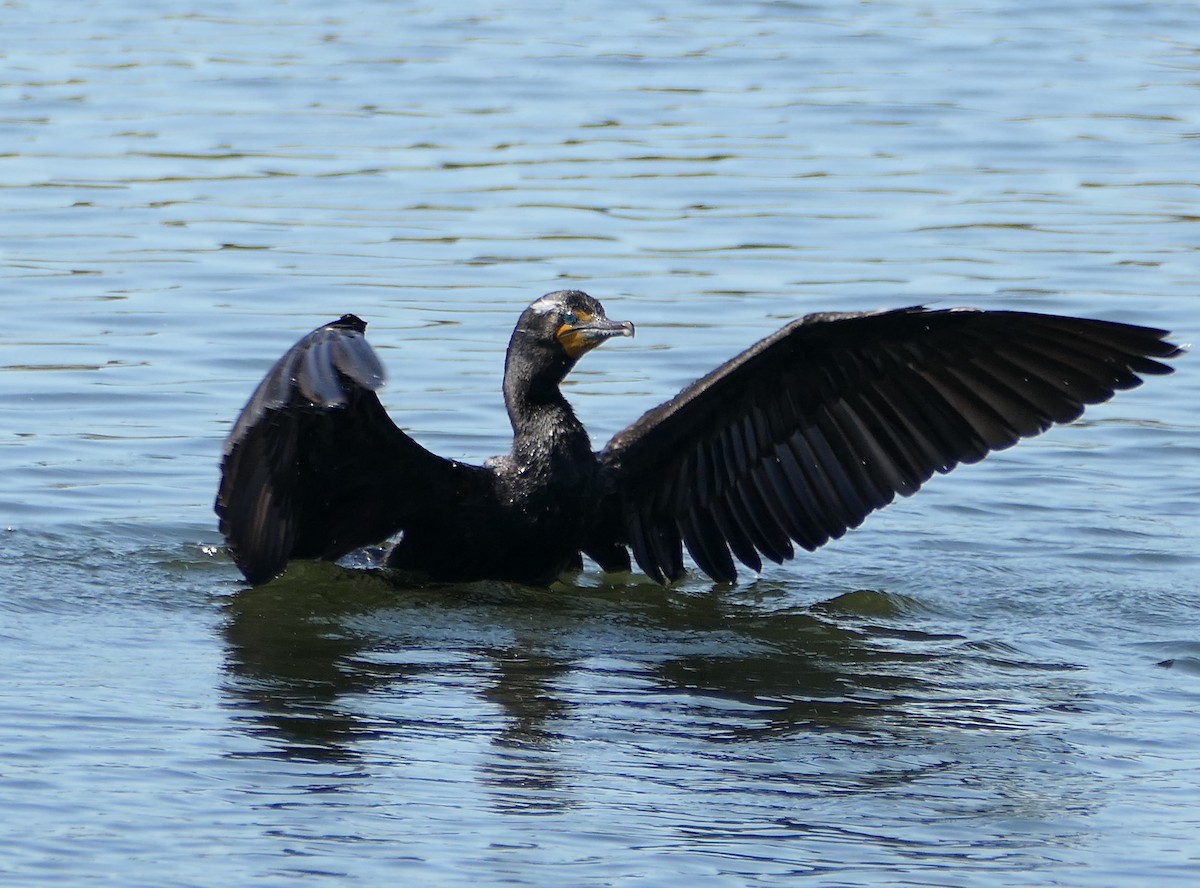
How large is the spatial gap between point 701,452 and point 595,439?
164 centimetres

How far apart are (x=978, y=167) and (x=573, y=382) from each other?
4.21 metres

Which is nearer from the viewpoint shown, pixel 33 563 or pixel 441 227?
pixel 33 563

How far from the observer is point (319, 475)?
7.02m

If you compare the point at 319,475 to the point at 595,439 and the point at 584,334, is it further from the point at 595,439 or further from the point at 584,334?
the point at 595,439

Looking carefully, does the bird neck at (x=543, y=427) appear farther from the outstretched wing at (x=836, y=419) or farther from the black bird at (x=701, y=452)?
the outstretched wing at (x=836, y=419)

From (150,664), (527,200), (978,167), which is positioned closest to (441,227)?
(527,200)

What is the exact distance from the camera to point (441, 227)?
1213 centimetres

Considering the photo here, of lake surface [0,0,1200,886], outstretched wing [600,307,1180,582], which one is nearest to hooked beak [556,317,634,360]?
outstretched wing [600,307,1180,582]

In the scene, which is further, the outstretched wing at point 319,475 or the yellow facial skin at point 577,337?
the yellow facial skin at point 577,337

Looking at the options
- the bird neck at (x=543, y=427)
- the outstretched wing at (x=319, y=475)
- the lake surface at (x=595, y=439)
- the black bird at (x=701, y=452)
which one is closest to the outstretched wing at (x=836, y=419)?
the black bird at (x=701, y=452)

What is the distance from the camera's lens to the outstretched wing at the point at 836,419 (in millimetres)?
7027

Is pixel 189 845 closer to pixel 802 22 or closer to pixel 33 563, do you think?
pixel 33 563

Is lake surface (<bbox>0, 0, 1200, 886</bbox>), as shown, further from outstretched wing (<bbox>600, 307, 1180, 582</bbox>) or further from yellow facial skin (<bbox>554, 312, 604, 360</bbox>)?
yellow facial skin (<bbox>554, 312, 604, 360</bbox>)

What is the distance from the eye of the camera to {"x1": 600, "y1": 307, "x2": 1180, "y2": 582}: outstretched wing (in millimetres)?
7027
